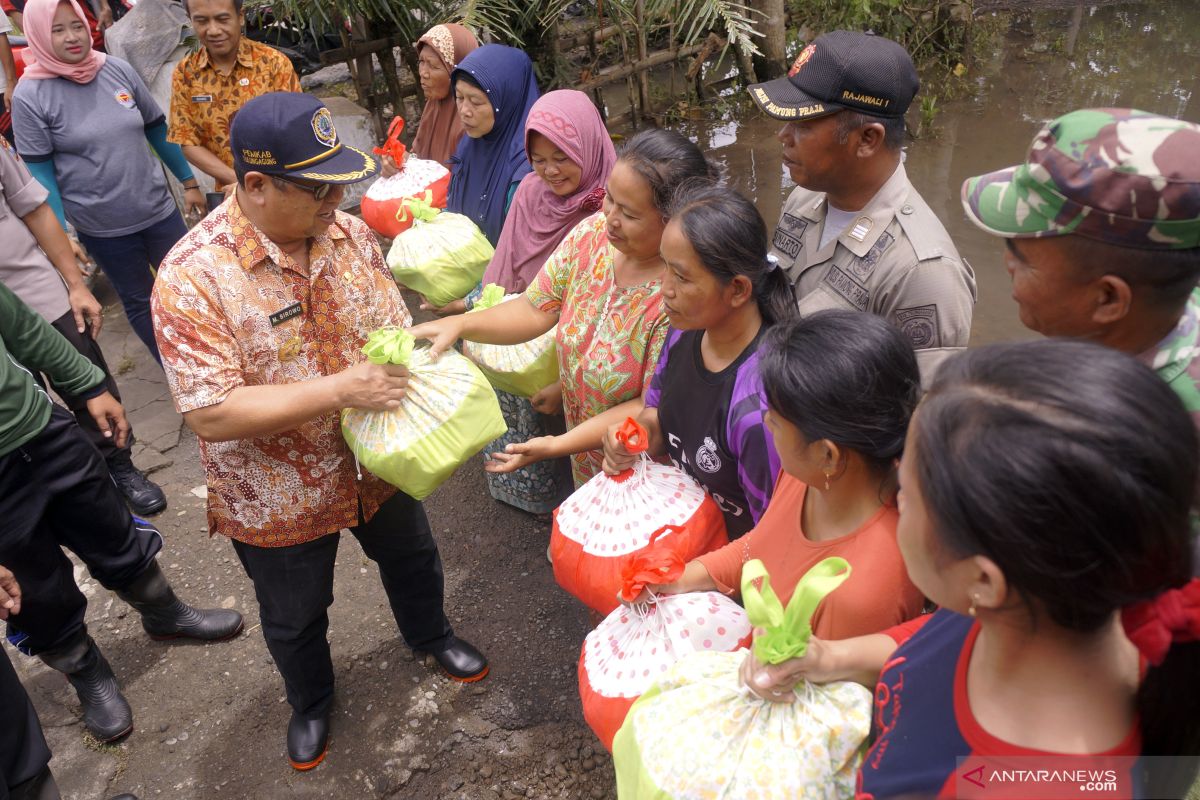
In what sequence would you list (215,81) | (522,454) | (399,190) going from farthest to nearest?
(215,81)
(399,190)
(522,454)

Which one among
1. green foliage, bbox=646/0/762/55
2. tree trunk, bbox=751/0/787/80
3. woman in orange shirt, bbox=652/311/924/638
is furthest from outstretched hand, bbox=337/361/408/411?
tree trunk, bbox=751/0/787/80

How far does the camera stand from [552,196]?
10.5 ft

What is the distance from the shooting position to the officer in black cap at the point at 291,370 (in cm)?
204

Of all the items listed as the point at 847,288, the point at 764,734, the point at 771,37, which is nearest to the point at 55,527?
the point at 764,734

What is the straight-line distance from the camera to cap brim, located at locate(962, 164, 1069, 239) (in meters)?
1.46

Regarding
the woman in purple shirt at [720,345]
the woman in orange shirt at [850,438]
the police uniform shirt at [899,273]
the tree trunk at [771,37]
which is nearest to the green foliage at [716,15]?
the tree trunk at [771,37]

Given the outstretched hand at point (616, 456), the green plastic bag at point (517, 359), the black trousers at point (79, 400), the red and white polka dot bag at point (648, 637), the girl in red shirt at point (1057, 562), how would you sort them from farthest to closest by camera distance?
the black trousers at point (79, 400) → the green plastic bag at point (517, 359) → the outstretched hand at point (616, 456) → the red and white polka dot bag at point (648, 637) → the girl in red shirt at point (1057, 562)

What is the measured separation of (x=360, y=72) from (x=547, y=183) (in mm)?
3365

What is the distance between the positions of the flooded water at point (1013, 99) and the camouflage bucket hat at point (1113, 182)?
333 cm

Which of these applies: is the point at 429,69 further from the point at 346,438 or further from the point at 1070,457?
the point at 1070,457

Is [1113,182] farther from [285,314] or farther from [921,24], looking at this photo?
[921,24]

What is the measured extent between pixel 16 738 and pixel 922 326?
2.60 m

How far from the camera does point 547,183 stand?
3182 mm

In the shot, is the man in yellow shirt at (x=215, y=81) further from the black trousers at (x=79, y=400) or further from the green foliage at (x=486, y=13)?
the black trousers at (x=79, y=400)
